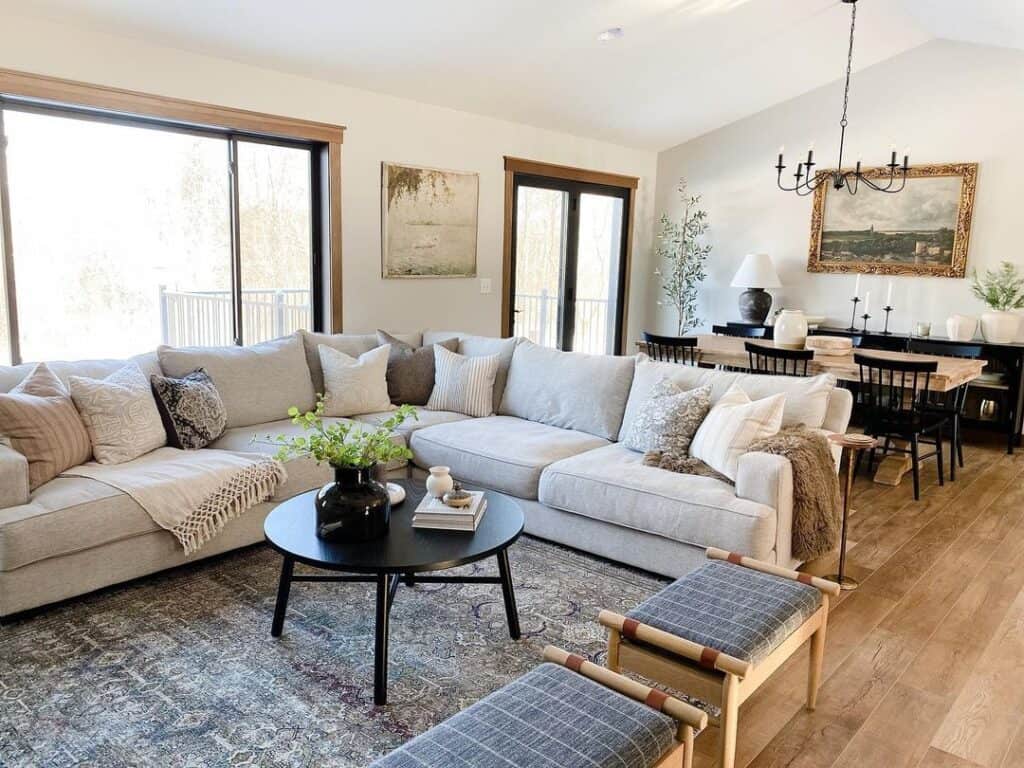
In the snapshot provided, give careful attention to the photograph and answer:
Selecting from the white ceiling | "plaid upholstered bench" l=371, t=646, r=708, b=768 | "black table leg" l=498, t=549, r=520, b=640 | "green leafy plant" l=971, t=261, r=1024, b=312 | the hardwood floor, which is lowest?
the hardwood floor

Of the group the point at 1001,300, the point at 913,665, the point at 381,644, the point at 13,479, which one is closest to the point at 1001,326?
the point at 1001,300

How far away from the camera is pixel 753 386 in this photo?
12.0ft

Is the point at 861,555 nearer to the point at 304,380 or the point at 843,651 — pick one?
the point at 843,651

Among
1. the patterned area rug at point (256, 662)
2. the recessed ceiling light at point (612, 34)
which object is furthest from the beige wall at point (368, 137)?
the patterned area rug at point (256, 662)

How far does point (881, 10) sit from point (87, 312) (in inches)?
227

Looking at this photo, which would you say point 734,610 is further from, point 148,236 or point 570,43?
point 570,43

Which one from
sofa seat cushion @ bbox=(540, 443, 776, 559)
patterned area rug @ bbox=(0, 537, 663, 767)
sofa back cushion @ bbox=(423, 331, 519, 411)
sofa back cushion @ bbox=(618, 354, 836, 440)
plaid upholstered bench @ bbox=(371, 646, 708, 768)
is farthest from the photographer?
sofa back cushion @ bbox=(423, 331, 519, 411)

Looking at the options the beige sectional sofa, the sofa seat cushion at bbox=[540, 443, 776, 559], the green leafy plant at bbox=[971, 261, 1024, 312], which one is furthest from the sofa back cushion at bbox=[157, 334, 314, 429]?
the green leafy plant at bbox=[971, 261, 1024, 312]

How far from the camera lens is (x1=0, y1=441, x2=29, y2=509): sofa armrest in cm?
277

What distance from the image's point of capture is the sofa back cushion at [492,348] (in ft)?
15.3

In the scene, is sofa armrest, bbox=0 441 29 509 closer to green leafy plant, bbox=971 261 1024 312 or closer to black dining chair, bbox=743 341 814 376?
black dining chair, bbox=743 341 814 376

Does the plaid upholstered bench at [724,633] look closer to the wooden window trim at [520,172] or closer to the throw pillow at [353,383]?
the throw pillow at [353,383]

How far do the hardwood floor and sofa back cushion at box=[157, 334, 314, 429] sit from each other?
2840 mm

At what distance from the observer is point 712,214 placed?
7.55 meters
